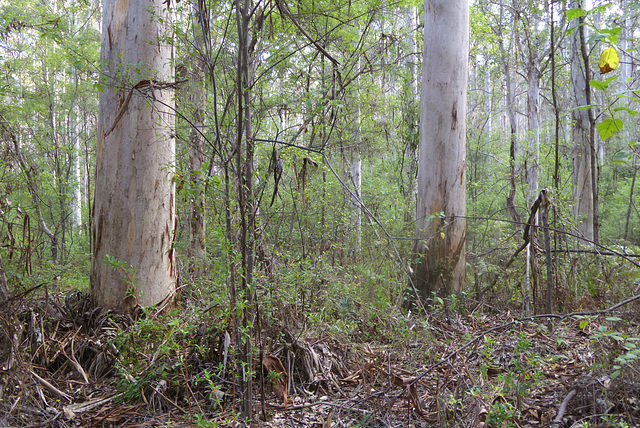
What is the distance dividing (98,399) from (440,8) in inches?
191

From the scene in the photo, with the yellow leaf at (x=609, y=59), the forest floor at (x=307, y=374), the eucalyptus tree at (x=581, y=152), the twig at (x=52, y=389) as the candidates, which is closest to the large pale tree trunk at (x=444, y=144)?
the forest floor at (x=307, y=374)

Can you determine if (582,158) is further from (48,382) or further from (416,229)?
(48,382)

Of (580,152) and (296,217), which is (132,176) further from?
(580,152)

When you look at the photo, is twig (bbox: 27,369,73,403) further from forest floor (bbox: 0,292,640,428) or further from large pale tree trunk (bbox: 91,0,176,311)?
large pale tree trunk (bbox: 91,0,176,311)

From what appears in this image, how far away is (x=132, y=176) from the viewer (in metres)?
3.77

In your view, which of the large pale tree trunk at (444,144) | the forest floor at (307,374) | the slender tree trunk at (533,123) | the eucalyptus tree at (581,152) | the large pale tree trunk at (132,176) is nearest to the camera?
the forest floor at (307,374)

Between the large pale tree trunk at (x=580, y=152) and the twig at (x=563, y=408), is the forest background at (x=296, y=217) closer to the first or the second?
the large pale tree trunk at (x=580, y=152)

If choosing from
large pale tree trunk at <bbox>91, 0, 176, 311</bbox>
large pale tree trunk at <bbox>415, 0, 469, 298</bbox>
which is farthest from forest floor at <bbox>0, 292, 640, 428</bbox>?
large pale tree trunk at <bbox>415, 0, 469, 298</bbox>

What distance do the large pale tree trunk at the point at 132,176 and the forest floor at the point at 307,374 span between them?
338 millimetres

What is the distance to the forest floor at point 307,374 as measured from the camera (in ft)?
7.04

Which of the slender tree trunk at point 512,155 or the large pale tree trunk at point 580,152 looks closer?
the large pale tree trunk at point 580,152

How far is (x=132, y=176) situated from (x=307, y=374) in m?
2.25

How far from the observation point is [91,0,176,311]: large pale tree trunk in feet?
12.2

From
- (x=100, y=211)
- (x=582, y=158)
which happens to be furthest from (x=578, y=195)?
(x=100, y=211)
